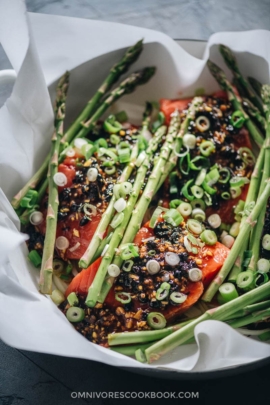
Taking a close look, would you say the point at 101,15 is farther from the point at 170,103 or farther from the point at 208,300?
the point at 208,300

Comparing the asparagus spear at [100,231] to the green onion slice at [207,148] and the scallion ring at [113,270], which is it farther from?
the green onion slice at [207,148]

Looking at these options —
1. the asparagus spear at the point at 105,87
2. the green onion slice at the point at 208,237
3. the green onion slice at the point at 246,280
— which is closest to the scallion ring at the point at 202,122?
the asparagus spear at the point at 105,87

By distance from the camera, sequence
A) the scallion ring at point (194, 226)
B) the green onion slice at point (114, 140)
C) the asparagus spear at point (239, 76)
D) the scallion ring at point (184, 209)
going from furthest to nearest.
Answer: the asparagus spear at point (239, 76)
the green onion slice at point (114, 140)
the scallion ring at point (184, 209)
the scallion ring at point (194, 226)

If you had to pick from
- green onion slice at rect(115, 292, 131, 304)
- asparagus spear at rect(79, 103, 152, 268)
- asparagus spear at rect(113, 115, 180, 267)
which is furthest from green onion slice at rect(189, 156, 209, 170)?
green onion slice at rect(115, 292, 131, 304)

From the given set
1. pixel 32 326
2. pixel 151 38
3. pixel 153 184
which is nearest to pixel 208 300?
pixel 153 184

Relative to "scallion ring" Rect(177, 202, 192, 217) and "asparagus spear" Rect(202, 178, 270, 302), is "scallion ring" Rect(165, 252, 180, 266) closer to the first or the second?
"asparagus spear" Rect(202, 178, 270, 302)
